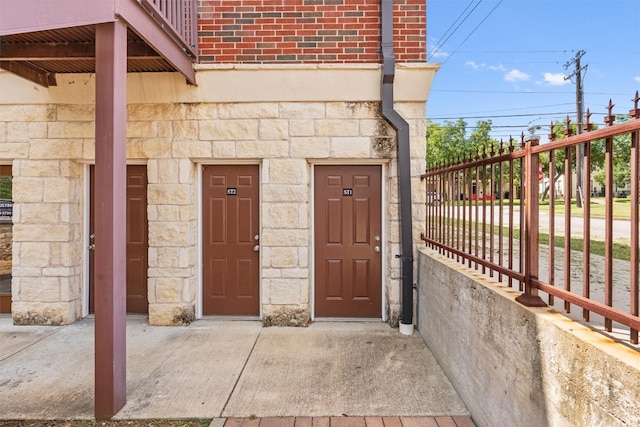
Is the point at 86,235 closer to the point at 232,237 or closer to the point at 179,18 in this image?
the point at 232,237

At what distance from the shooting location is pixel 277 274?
489 cm

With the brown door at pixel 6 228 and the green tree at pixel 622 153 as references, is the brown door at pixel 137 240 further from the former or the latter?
the green tree at pixel 622 153

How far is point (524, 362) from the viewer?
7.05 feet

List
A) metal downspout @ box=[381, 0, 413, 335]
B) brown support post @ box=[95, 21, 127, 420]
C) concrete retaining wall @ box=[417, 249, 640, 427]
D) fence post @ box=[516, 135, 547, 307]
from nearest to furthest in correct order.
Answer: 1. concrete retaining wall @ box=[417, 249, 640, 427]
2. fence post @ box=[516, 135, 547, 307]
3. brown support post @ box=[95, 21, 127, 420]
4. metal downspout @ box=[381, 0, 413, 335]

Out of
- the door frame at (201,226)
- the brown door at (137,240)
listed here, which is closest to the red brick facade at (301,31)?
the door frame at (201,226)

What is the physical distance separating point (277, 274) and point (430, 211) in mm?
2020

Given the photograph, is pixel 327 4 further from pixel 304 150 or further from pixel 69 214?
pixel 69 214

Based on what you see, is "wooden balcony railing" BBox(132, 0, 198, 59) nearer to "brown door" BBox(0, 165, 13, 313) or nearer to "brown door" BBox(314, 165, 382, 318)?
"brown door" BBox(314, 165, 382, 318)

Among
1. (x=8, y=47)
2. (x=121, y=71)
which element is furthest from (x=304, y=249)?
(x=8, y=47)

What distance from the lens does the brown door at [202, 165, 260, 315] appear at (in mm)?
5117

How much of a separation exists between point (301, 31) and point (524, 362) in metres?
4.33

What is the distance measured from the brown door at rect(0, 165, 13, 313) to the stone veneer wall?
0.31m


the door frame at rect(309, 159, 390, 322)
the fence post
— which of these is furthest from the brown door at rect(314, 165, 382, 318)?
the fence post

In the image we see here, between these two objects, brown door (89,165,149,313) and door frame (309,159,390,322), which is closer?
door frame (309,159,390,322)
